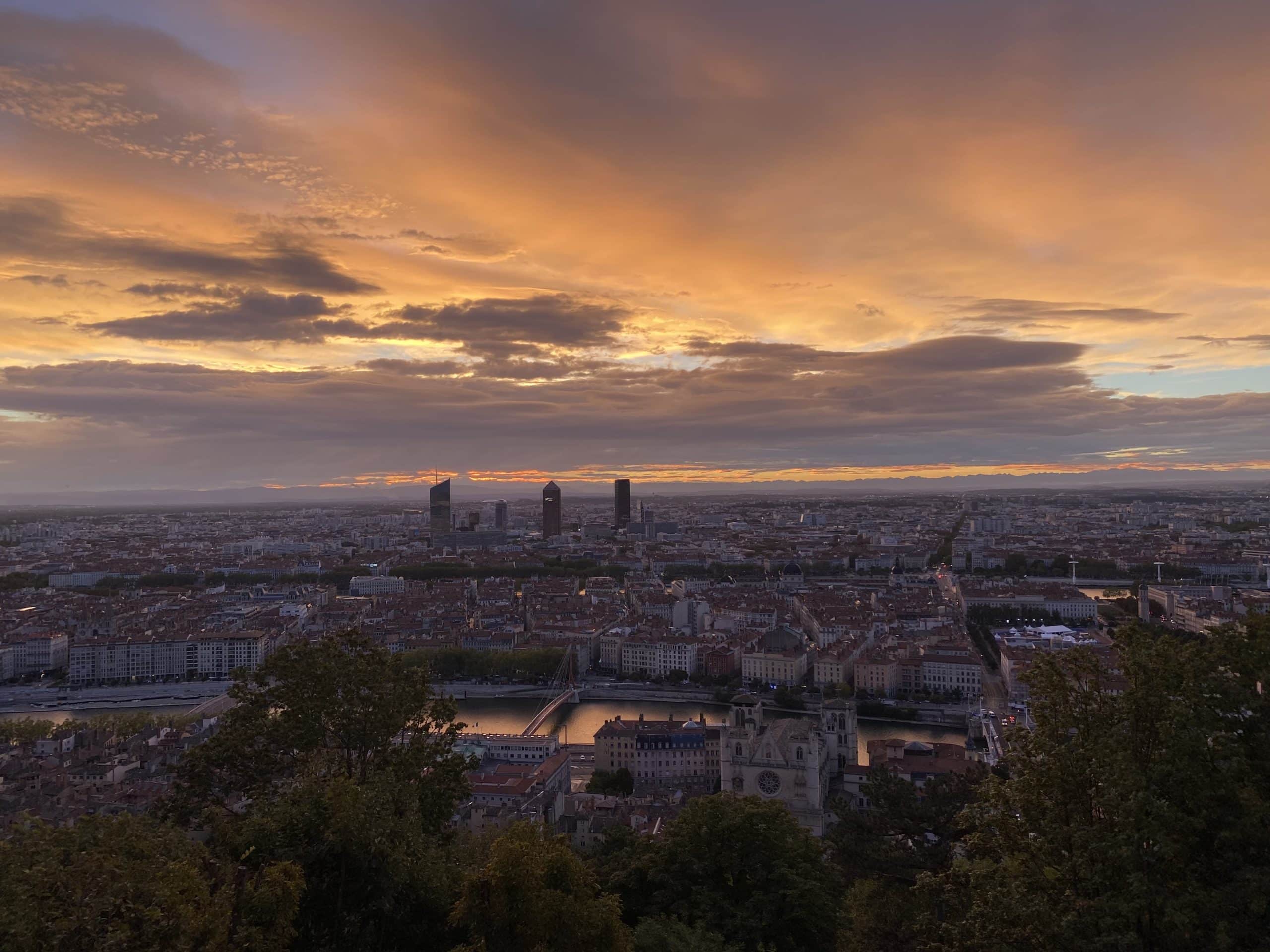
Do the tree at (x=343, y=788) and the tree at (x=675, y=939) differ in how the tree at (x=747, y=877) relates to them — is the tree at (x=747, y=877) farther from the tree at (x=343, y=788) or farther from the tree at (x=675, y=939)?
the tree at (x=343, y=788)

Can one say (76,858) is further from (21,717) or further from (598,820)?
(21,717)

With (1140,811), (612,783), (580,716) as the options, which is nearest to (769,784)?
(612,783)

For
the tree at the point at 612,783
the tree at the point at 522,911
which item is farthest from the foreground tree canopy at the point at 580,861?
the tree at the point at 612,783

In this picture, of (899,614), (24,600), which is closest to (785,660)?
(899,614)

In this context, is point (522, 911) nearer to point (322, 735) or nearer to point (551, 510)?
point (322, 735)

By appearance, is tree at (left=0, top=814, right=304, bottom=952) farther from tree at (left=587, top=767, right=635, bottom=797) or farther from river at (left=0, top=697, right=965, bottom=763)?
river at (left=0, top=697, right=965, bottom=763)
